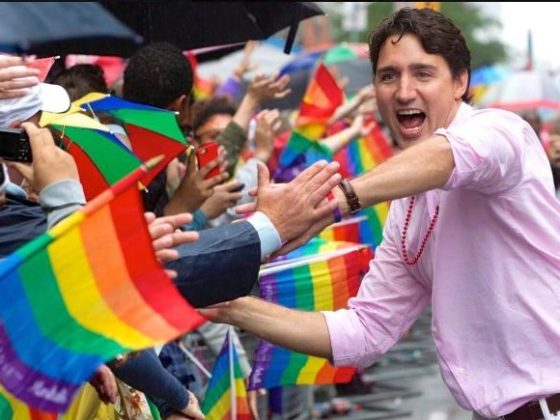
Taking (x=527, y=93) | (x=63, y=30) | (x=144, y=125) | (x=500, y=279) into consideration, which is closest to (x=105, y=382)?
(x=500, y=279)

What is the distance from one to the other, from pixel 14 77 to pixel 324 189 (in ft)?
2.86

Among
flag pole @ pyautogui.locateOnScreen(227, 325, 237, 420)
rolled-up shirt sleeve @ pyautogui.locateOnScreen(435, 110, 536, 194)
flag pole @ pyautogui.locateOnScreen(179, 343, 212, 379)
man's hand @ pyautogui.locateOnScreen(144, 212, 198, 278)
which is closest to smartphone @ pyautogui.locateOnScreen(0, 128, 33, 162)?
man's hand @ pyautogui.locateOnScreen(144, 212, 198, 278)

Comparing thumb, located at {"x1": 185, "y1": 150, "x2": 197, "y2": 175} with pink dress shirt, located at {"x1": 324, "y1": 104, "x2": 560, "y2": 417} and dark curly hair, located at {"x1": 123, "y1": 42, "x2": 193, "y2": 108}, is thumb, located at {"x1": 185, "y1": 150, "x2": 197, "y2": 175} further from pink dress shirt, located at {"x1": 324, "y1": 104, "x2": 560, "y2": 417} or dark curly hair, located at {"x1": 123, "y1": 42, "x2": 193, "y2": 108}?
pink dress shirt, located at {"x1": 324, "y1": 104, "x2": 560, "y2": 417}

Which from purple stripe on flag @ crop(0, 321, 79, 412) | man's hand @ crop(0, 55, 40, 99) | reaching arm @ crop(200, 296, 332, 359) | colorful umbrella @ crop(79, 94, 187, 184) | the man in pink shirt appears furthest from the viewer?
colorful umbrella @ crop(79, 94, 187, 184)

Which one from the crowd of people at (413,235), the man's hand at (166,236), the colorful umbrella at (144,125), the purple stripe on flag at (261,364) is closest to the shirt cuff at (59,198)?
the crowd of people at (413,235)

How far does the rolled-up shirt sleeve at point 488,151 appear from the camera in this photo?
3.54m

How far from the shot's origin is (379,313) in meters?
4.27

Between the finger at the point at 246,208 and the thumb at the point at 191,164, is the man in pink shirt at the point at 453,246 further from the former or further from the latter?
the thumb at the point at 191,164

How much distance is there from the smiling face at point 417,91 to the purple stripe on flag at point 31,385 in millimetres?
1722

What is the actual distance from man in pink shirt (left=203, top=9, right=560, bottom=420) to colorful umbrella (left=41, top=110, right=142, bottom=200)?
0.66 metres

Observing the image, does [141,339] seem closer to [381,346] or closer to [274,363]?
[381,346]

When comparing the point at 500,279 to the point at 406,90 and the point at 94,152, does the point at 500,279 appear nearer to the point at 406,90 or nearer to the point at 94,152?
the point at 406,90

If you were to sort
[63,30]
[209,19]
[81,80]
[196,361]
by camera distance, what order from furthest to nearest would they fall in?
[209,19] → [63,30] → [196,361] → [81,80]

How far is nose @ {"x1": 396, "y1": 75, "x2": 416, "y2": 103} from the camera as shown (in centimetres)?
404
